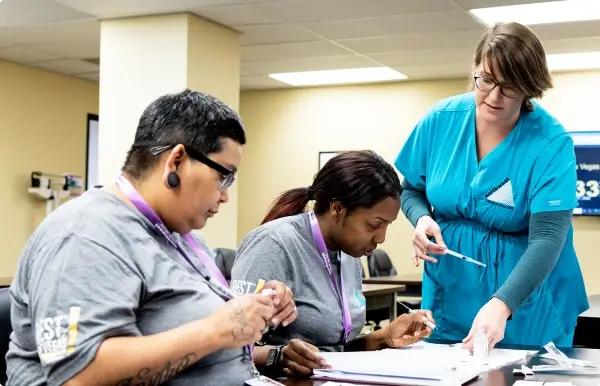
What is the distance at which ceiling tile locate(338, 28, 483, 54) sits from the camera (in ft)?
19.8

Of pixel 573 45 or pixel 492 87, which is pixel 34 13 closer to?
pixel 573 45

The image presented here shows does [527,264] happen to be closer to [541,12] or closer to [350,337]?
[350,337]

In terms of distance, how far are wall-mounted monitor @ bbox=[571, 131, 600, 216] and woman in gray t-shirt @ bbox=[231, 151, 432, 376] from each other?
5.52 meters

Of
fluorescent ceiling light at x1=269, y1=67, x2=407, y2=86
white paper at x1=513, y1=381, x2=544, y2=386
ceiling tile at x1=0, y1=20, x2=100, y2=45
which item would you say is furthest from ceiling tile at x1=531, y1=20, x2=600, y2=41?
white paper at x1=513, y1=381, x2=544, y2=386

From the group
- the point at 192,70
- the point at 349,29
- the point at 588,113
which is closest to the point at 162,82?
the point at 192,70

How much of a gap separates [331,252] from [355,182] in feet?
0.72

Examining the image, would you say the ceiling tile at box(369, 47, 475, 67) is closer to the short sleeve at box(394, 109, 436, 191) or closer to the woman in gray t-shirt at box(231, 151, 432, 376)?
the short sleeve at box(394, 109, 436, 191)

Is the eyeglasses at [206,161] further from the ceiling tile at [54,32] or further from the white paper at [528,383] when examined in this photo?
the ceiling tile at [54,32]

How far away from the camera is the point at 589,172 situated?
280 inches

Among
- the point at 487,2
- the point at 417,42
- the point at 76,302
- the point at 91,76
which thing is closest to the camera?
the point at 76,302

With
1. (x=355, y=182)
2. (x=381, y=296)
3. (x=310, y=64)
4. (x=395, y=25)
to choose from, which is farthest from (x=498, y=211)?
(x=310, y=64)

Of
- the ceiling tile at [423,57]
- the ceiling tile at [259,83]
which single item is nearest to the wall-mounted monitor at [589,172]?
the ceiling tile at [423,57]

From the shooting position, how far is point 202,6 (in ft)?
17.4

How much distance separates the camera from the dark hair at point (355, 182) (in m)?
2.00
